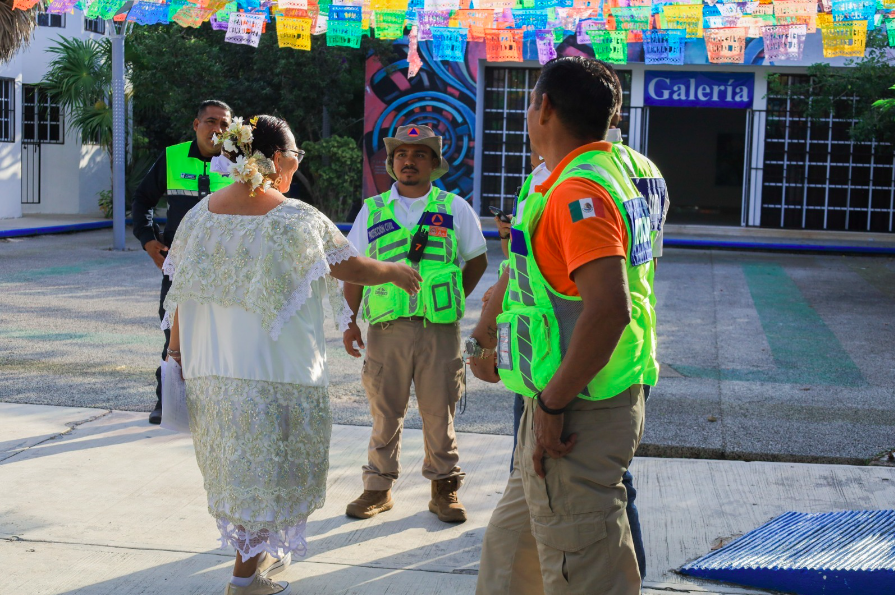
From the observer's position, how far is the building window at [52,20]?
65.2 ft

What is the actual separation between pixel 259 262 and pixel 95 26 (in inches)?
792

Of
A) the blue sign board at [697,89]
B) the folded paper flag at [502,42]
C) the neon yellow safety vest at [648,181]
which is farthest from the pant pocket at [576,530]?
the blue sign board at [697,89]

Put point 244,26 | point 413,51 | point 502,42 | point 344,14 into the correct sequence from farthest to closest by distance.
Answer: point 413,51
point 502,42
point 344,14
point 244,26

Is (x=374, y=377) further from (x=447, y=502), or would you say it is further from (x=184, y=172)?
(x=184, y=172)

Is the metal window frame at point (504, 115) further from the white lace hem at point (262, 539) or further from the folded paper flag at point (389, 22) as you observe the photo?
the white lace hem at point (262, 539)

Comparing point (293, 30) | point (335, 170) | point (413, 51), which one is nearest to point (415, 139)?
point (293, 30)

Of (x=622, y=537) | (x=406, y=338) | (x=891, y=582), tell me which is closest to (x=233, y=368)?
(x=406, y=338)

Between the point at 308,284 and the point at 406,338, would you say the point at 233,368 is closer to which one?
the point at 308,284

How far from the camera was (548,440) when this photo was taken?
92.6 inches

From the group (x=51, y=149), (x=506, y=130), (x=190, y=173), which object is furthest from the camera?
(x=51, y=149)

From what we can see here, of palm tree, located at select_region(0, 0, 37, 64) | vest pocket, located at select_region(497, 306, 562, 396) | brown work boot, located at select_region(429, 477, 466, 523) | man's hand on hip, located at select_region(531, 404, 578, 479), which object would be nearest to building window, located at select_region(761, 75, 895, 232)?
palm tree, located at select_region(0, 0, 37, 64)

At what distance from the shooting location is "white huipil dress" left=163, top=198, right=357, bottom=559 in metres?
3.06

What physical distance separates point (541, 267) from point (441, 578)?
1523mm

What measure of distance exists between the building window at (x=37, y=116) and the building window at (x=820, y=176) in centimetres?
1470
